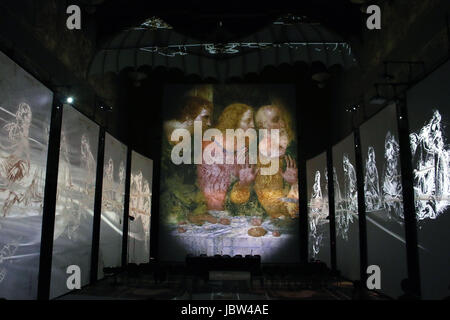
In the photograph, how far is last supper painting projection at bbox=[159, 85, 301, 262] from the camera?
15.5 metres

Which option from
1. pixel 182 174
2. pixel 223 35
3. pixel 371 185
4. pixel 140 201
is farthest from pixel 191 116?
pixel 371 185

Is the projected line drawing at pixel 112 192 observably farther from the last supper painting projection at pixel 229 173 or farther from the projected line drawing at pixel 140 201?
the last supper painting projection at pixel 229 173

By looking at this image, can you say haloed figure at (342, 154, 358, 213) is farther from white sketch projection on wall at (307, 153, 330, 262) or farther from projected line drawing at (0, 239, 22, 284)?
projected line drawing at (0, 239, 22, 284)

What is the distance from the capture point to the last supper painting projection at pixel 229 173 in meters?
15.5

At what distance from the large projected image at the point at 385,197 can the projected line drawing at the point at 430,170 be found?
799 millimetres

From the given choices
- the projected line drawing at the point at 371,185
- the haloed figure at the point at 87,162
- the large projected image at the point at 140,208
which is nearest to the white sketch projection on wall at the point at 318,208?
the projected line drawing at the point at 371,185

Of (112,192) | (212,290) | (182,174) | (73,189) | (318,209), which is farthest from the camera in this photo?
(182,174)

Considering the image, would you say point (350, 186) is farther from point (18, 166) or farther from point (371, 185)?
point (18, 166)

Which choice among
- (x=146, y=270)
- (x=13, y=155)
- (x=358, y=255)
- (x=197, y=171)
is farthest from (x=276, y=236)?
(x=13, y=155)

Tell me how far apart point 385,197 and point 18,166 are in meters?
7.44

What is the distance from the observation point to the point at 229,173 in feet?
52.2

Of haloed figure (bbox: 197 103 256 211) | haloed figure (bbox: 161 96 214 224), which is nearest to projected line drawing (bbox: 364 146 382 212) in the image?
haloed figure (bbox: 197 103 256 211)

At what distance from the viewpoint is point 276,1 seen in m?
9.09

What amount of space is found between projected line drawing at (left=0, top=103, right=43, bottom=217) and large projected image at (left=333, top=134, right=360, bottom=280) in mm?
7995
